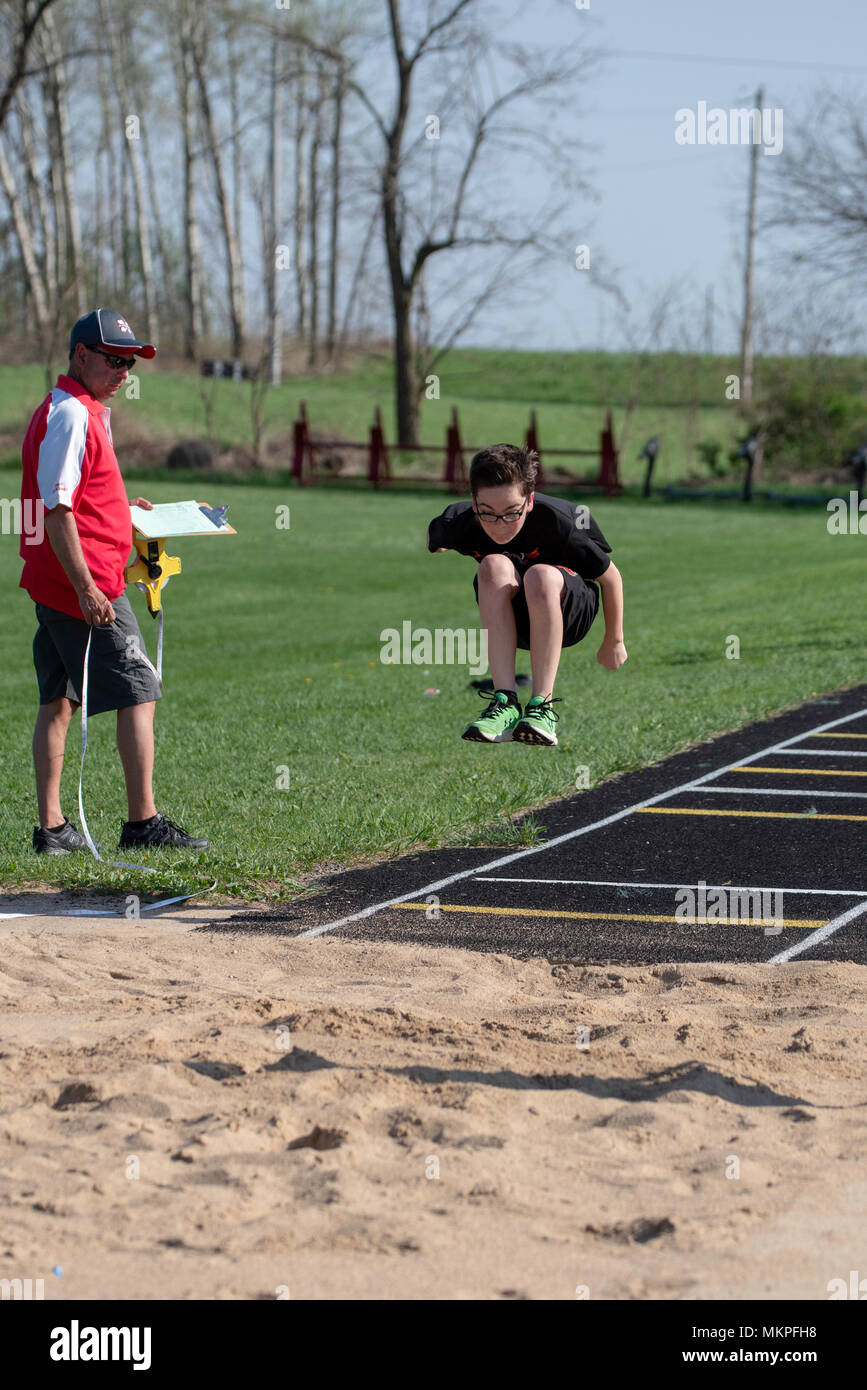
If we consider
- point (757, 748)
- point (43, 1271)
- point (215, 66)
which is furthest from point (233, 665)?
point (215, 66)

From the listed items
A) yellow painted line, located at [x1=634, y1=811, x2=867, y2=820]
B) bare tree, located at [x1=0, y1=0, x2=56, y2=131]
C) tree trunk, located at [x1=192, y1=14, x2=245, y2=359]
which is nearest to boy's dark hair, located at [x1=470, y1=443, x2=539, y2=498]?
yellow painted line, located at [x1=634, y1=811, x2=867, y2=820]

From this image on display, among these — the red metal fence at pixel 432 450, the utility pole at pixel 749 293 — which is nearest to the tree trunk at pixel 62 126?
the red metal fence at pixel 432 450

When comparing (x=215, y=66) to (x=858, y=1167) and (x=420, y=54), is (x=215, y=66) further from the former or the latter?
(x=858, y=1167)

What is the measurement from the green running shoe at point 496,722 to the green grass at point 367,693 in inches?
61.5

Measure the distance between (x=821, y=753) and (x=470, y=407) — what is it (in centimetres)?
4827

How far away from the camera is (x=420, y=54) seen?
4238 centimetres

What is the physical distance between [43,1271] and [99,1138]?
2.30ft

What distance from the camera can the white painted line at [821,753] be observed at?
1005cm

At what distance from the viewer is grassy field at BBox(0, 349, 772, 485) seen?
43250 millimetres

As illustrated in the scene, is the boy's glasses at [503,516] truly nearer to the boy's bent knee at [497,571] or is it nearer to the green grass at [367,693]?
the boy's bent knee at [497,571]

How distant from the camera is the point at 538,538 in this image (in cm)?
615

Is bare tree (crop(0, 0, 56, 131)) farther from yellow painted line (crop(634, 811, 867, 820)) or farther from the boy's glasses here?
the boy's glasses

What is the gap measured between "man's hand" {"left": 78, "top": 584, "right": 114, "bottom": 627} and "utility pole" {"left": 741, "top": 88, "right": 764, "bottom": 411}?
38.8 metres

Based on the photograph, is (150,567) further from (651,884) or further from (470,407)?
(470,407)
